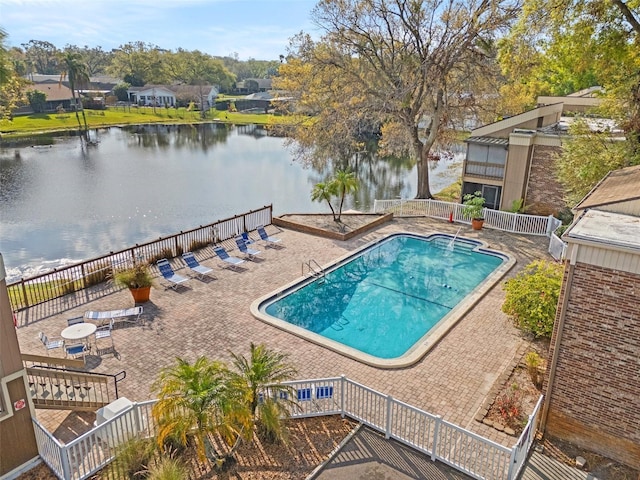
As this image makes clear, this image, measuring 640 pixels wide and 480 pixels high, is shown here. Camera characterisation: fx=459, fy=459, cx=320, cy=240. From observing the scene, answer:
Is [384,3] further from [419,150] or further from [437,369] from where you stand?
[437,369]

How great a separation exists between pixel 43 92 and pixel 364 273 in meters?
83.9

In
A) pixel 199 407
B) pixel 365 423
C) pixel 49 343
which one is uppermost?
pixel 199 407

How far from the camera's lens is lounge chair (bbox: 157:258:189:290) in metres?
15.4

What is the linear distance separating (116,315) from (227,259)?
541cm

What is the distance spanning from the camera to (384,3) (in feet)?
80.3

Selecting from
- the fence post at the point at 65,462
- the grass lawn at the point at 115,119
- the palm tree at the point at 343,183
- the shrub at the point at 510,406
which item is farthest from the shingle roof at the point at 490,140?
the grass lawn at the point at 115,119

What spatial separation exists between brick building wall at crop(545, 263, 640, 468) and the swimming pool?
3819mm

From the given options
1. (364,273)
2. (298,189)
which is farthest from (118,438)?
(298,189)

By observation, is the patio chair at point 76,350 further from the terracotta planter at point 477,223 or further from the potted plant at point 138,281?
the terracotta planter at point 477,223

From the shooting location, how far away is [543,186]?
22.6 meters

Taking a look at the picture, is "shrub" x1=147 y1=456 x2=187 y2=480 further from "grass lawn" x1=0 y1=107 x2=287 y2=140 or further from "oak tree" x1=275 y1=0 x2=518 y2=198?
"grass lawn" x1=0 y1=107 x2=287 y2=140

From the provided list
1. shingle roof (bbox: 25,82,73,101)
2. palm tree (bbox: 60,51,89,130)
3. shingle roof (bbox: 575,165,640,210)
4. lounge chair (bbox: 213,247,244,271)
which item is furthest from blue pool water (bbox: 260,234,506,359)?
shingle roof (bbox: 25,82,73,101)

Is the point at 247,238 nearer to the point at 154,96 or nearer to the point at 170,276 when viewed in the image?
the point at 170,276

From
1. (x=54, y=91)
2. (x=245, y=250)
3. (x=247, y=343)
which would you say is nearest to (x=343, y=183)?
(x=245, y=250)
